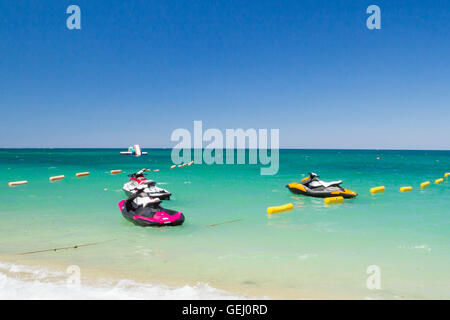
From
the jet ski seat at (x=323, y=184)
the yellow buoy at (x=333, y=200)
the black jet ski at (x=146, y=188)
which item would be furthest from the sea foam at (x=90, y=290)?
the jet ski seat at (x=323, y=184)

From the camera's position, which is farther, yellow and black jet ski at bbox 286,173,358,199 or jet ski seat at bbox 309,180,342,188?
jet ski seat at bbox 309,180,342,188

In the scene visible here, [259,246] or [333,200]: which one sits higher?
[259,246]

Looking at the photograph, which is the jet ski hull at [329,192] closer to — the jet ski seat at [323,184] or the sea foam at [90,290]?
the jet ski seat at [323,184]

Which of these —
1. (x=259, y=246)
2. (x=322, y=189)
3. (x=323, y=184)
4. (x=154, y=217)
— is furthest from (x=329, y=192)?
(x=154, y=217)

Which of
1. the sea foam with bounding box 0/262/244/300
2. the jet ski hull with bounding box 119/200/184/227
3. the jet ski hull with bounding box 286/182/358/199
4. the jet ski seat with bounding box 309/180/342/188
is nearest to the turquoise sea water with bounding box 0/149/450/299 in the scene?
the jet ski hull with bounding box 119/200/184/227

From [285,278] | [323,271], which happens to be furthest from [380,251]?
[285,278]

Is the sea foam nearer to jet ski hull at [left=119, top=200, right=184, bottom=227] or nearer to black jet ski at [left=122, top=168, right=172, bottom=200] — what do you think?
jet ski hull at [left=119, top=200, right=184, bottom=227]

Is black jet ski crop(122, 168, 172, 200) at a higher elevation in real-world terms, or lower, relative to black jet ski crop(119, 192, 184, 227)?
lower

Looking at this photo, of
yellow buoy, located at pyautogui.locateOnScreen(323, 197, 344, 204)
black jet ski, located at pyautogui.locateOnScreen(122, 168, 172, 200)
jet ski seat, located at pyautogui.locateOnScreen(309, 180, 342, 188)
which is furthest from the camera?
jet ski seat, located at pyautogui.locateOnScreen(309, 180, 342, 188)

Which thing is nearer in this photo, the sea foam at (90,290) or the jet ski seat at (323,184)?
the sea foam at (90,290)

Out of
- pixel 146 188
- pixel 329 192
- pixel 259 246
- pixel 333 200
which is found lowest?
pixel 333 200

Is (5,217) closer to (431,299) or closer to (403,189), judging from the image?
(431,299)

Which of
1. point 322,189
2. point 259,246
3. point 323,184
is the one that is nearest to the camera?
point 259,246

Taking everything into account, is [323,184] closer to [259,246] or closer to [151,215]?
[259,246]
